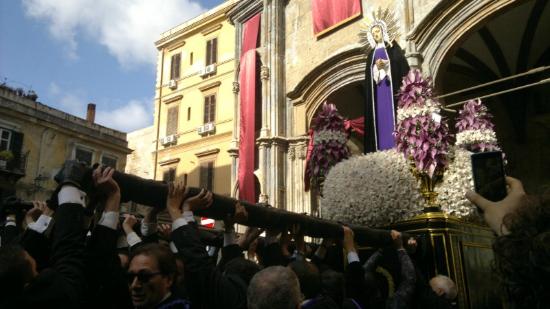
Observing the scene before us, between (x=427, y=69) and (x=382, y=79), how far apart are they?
165cm

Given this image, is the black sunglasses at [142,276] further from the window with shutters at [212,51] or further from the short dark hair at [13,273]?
the window with shutters at [212,51]

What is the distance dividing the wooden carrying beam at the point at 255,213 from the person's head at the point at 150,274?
391mm

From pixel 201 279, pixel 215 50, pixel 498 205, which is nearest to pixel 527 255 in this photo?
pixel 498 205

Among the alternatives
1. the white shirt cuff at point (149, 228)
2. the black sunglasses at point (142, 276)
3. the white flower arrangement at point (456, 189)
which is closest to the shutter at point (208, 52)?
the white flower arrangement at point (456, 189)

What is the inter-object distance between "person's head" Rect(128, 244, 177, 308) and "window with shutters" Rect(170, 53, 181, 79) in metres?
25.1

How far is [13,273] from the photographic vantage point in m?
2.07

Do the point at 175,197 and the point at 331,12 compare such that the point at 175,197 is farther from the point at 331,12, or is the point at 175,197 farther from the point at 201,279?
the point at 331,12

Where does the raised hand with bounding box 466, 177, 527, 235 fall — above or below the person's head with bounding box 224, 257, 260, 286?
above

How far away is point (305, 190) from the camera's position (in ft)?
42.8

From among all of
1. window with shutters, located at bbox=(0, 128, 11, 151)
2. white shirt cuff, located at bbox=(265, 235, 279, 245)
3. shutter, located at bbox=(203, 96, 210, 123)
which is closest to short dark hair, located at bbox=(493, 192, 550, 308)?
white shirt cuff, located at bbox=(265, 235, 279, 245)

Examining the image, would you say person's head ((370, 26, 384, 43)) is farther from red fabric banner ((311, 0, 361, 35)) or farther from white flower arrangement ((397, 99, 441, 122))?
white flower arrangement ((397, 99, 441, 122))

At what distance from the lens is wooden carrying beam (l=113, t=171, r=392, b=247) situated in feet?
9.20

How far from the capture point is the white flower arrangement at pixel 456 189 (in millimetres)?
5109

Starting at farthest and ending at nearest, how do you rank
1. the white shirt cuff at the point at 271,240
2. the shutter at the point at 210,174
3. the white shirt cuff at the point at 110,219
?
1. the shutter at the point at 210,174
2. the white shirt cuff at the point at 271,240
3. the white shirt cuff at the point at 110,219
